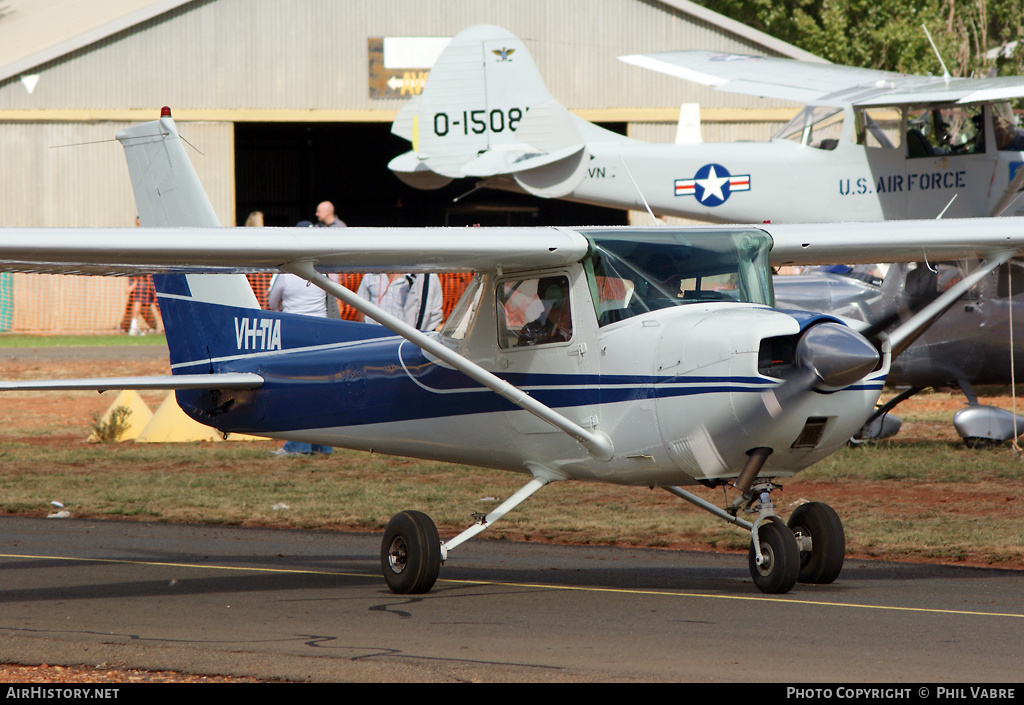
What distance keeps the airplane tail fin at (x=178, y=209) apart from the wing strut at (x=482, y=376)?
94.3 inches

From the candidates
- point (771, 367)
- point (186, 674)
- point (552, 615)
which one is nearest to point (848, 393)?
point (771, 367)

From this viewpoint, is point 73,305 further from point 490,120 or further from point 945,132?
point 945,132

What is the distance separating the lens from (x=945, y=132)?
17.3 metres

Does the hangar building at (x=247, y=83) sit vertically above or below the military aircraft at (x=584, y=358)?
above

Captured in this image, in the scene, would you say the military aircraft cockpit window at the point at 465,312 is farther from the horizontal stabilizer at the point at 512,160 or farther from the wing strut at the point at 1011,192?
the horizontal stabilizer at the point at 512,160

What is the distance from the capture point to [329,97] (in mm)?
33375

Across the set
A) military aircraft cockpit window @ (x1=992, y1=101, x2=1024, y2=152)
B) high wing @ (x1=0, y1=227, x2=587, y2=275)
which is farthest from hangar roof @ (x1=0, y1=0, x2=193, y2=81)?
high wing @ (x1=0, y1=227, x2=587, y2=275)

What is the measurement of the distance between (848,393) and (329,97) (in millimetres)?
27934

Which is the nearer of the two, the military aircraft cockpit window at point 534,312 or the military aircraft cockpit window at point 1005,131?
the military aircraft cockpit window at point 534,312

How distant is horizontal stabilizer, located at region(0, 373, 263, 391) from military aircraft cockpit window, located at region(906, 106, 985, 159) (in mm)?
10982

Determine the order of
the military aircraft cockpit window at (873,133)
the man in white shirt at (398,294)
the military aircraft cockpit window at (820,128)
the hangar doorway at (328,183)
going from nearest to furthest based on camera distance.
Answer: the man in white shirt at (398,294) → the military aircraft cockpit window at (873,133) → the military aircraft cockpit window at (820,128) → the hangar doorway at (328,183)

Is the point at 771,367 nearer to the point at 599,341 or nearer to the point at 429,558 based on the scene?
the point at 599,341

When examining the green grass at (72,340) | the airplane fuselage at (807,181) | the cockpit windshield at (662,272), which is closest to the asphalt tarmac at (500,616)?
the cockpit windshield at (662,272)

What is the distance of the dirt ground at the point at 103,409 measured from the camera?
230 inches
